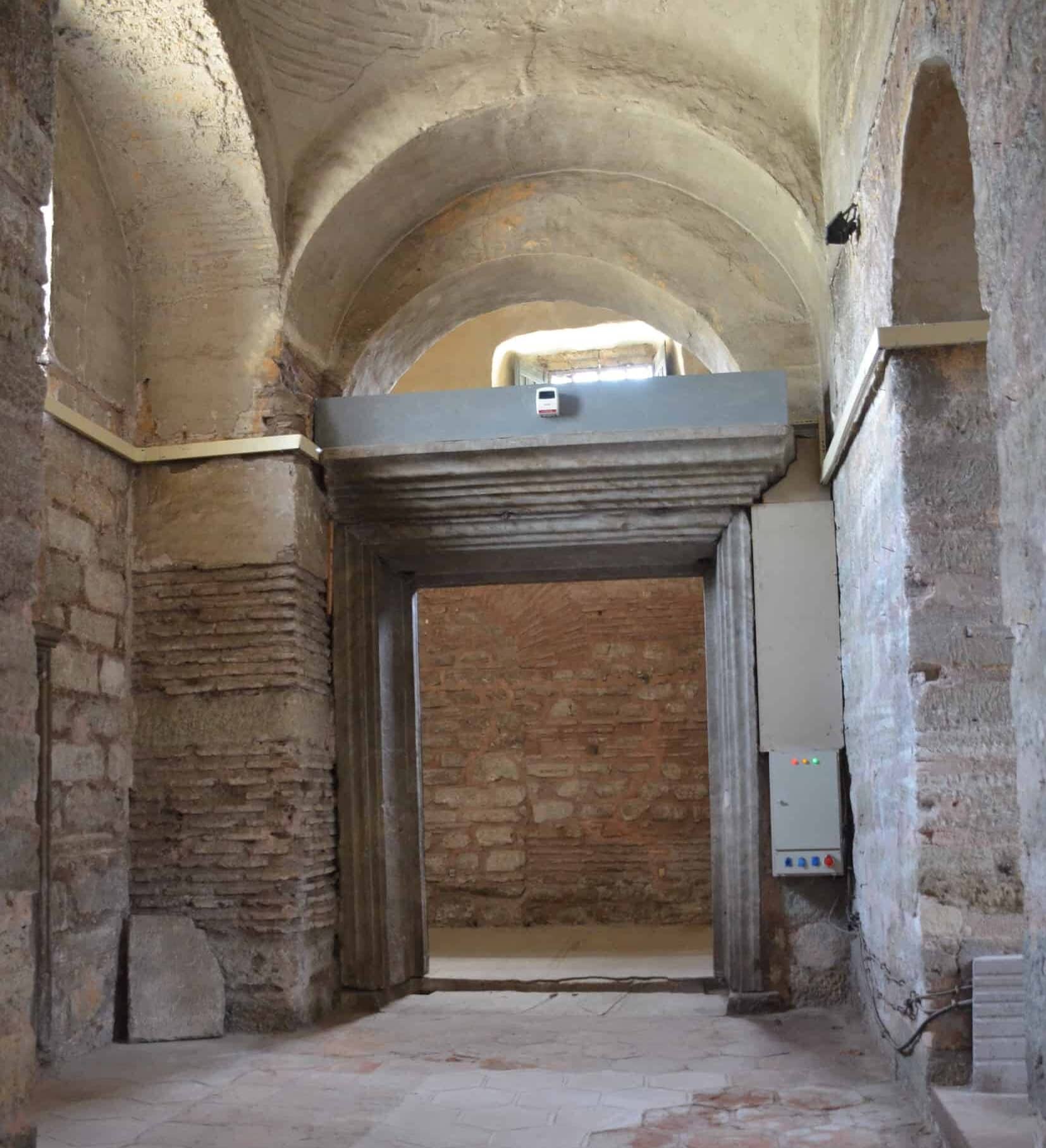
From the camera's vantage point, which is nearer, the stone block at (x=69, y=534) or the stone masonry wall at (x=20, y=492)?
the stone masonry wall at (x=20, y=492)

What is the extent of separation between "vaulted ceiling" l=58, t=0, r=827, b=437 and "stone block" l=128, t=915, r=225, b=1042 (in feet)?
7.20

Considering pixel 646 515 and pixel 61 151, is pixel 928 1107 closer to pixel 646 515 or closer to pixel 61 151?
pixel 646 515

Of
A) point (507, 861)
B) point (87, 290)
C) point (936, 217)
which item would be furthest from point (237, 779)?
point (507, 861)

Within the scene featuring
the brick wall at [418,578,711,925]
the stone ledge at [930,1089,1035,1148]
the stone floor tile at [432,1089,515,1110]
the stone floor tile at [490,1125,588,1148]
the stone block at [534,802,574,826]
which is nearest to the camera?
the stone ledge at [930,1089,1035,1148]

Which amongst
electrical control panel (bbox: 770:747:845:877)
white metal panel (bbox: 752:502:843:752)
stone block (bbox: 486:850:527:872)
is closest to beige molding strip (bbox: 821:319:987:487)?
white metal panel (bbox: 752:502:843:752)

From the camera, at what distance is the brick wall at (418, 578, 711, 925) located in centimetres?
877

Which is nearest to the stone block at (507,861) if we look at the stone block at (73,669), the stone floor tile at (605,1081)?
the stone block at (73,669)

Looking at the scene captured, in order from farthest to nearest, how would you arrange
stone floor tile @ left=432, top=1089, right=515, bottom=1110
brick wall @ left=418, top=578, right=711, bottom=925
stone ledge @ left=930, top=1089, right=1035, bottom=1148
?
brick wall @ left=418, top=578, right=711, bottom=925
stone floor tile @ left=432, top=1089, right=515, bottom=1110
stone ledge @ left=930, top=1089, right=1035, bottom=1148

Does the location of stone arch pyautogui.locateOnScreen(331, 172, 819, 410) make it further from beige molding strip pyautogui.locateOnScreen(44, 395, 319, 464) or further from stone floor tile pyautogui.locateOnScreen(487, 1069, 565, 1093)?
stone floor tile pyautogui.locateOnScreen(487, 1069, 565, 1093)

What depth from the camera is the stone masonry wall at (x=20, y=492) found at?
2.43m

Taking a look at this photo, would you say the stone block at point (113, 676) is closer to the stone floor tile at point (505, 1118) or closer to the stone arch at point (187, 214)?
the stone arch at point (187, 214)

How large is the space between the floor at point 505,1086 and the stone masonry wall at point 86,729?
320mm

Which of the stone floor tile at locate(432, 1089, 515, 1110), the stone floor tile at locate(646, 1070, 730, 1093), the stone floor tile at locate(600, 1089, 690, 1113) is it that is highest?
the stone floor tile at locate(432, 1089, 515, 1110)

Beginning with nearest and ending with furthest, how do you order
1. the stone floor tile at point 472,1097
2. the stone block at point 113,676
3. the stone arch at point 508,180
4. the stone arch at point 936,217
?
the stone arch at point 936,217, the stone floor tile at point 472,1097, the stone block at point 113,676, the stone arch at point 508,180
